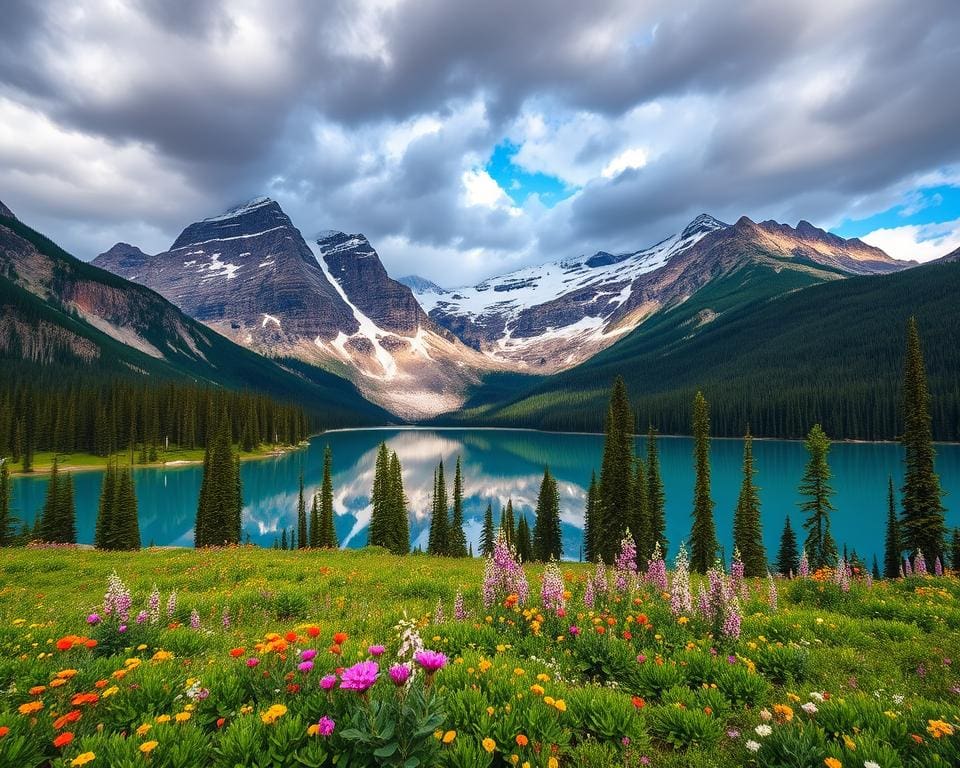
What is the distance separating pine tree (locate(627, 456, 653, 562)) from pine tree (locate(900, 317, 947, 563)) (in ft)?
69.5

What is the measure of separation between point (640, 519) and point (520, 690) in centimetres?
4897

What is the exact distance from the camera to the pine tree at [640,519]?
4897 centimetres

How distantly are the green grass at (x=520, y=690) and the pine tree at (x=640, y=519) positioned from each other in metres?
39.0

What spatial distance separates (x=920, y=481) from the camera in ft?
108

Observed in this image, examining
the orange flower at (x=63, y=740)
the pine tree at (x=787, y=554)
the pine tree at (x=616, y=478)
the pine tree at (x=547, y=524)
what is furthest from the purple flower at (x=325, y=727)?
the pine tree at (x=547, y=524)

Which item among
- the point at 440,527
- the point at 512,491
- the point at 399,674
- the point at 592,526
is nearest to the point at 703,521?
the point at 592,526

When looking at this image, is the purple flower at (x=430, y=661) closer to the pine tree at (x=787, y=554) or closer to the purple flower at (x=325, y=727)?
the purple flower at (x=325, y=727)

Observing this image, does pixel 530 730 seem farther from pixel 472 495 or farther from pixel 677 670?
pixel 472 495

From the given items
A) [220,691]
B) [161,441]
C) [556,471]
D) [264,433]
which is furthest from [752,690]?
[264,433]

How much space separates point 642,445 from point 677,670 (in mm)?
188284

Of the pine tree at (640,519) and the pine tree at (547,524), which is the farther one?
the pine tree at (547,524)

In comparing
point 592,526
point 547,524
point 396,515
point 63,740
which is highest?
point 63,740

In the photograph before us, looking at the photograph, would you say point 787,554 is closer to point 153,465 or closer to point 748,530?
point 748,530

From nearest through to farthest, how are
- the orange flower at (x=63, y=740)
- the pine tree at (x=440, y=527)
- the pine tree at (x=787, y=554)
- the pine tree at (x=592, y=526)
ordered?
the orange flower at (x=63, y=740), the pine tree at (x=787, y=554), the pine tree at (x=592, y=526), the pine tree at (x=440, y=527)
